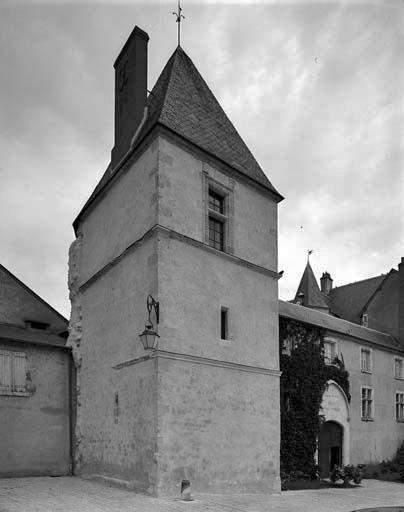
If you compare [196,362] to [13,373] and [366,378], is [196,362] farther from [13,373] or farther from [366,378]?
[366,378]

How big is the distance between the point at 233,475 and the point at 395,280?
20335 mm

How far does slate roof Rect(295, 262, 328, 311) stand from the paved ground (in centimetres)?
1754

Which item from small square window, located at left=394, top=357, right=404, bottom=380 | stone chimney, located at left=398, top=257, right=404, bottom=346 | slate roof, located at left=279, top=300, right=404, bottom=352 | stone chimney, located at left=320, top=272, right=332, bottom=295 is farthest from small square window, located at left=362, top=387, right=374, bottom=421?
stone chimney, located at left=320, top=272, right=332, bottom=295

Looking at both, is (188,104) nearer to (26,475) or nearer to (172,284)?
(172,284)

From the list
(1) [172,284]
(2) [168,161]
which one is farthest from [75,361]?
(2) [168,161]

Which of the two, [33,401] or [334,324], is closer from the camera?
[33,401]

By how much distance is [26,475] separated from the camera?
625 inches

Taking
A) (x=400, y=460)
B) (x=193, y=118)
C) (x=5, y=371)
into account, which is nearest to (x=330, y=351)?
(x=400, y=460)

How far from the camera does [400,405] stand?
27.1m

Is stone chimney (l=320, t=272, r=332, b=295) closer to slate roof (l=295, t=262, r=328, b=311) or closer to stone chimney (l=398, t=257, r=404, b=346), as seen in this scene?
slate roof (l=295, t=262, r=328, b=311)

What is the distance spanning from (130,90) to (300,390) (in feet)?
39.4

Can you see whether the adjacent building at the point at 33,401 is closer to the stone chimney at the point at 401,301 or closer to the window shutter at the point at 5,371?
the window shutter at the point at 5,371

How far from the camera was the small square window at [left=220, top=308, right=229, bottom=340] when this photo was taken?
14.7 meters

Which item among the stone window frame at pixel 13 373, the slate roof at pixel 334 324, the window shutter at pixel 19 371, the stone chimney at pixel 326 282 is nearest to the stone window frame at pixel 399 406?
the slate roof at pixel 334 324
